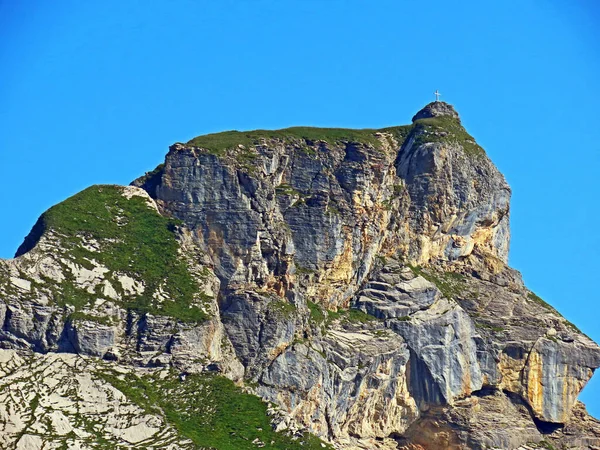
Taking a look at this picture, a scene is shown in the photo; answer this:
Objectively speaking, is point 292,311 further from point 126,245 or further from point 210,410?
point 126,245

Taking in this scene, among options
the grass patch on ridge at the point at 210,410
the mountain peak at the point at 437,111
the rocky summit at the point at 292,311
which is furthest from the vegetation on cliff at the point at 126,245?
the mountain peak at the point at 437,111

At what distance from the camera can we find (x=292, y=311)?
5787 inches

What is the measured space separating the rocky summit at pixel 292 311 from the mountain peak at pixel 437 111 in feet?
3.92

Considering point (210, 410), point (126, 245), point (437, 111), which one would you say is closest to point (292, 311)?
point (210, 410)

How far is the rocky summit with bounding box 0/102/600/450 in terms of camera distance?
139 metres

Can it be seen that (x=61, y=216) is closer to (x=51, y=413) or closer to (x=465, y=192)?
(x=51, y=413)

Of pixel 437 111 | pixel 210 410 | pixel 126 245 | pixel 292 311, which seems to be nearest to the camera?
pixel 210 410

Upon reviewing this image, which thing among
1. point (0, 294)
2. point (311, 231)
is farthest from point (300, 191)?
point (0, 294)

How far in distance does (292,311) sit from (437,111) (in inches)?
1037

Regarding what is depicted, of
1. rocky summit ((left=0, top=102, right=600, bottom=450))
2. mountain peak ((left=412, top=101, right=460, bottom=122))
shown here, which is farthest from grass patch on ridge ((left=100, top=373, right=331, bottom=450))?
mountain peak ((left=412, top=101, right=460, bottom=122))

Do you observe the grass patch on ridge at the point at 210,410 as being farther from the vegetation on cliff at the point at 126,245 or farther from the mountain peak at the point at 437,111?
the mountain peak at the point at 437,111

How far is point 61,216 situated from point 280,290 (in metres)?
15.0

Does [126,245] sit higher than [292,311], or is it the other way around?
[126,245]

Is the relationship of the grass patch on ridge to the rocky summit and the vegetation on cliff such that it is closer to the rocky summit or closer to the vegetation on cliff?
the rocky summit
